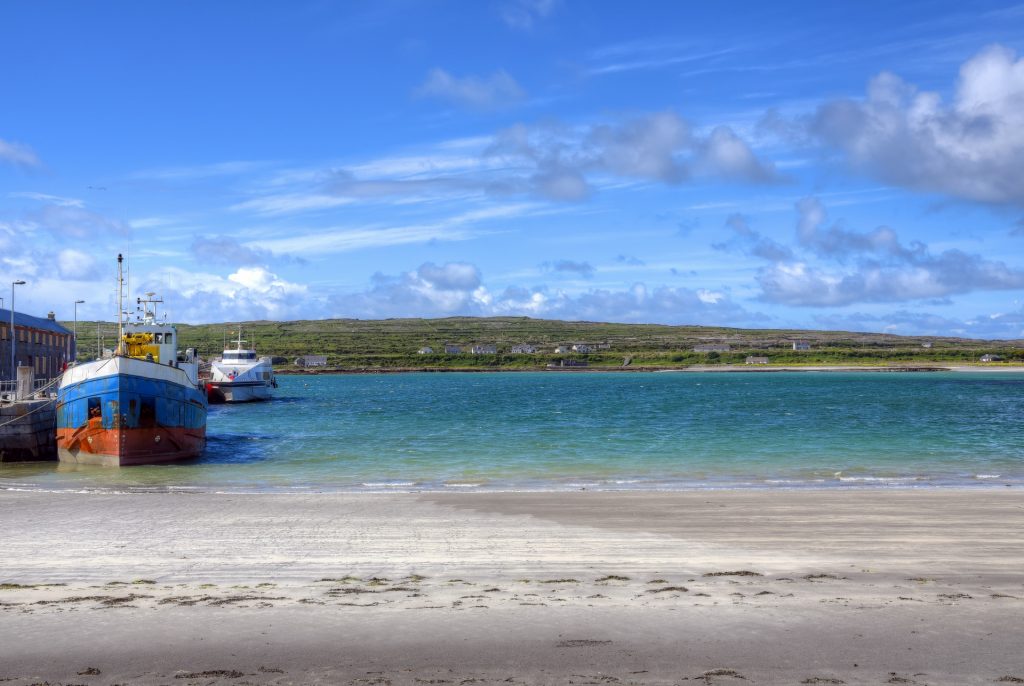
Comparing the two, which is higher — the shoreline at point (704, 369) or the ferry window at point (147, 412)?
the ferry window at point (147, 412)

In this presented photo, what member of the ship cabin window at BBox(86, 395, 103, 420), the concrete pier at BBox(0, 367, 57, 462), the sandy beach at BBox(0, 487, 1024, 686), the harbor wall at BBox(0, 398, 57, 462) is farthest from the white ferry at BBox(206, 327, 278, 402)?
the sandy beach at BBox(0, 487, 1024, 686)

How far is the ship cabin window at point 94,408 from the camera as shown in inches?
1181

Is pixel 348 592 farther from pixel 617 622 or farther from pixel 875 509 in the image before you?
pixel 875 509

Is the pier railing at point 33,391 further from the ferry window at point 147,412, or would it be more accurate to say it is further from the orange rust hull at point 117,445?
the ferry window at point 147,412

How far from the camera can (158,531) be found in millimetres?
16188

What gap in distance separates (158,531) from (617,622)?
10180mm

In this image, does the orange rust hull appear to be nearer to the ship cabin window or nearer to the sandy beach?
the ship cabin window

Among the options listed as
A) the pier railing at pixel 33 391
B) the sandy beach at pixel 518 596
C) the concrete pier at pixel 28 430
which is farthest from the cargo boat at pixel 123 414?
the sandy beach at pixel 518 596

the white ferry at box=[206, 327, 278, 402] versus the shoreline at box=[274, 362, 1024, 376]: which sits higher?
the white ferry at box=[206, 327, 278, 402]

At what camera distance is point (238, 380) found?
267 ft

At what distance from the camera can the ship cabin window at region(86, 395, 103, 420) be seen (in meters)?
30.0

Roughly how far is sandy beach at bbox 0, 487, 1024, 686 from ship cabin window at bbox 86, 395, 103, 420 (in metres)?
12.2

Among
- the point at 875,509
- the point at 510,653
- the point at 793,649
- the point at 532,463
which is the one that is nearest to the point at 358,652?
the point at 510,653

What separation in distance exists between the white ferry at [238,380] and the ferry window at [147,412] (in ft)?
163
